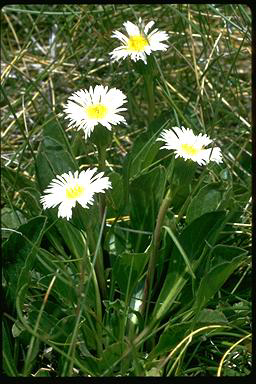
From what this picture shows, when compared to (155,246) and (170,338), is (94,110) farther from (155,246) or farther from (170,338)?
(170,338)

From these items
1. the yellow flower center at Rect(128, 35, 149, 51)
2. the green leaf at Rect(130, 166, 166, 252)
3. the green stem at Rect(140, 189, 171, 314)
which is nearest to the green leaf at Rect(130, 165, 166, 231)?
the green leaf at Rect(130, 166, 166, 252)

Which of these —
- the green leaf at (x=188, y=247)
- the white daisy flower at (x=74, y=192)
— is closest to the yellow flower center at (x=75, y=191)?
the white daisy flower at (x=74, y=192)

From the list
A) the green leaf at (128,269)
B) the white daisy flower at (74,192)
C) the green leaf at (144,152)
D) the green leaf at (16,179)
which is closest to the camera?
the white daisy flower at (74,192)

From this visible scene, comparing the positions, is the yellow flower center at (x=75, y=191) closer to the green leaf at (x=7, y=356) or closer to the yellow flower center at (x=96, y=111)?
the yellow flower center at (x=96, y=111)

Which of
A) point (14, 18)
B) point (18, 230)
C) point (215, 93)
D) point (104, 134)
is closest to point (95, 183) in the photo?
point (104, 134)

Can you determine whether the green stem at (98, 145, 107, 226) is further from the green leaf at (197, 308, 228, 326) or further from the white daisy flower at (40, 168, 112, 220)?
the green leaf at (197, 308, 228, 326)
